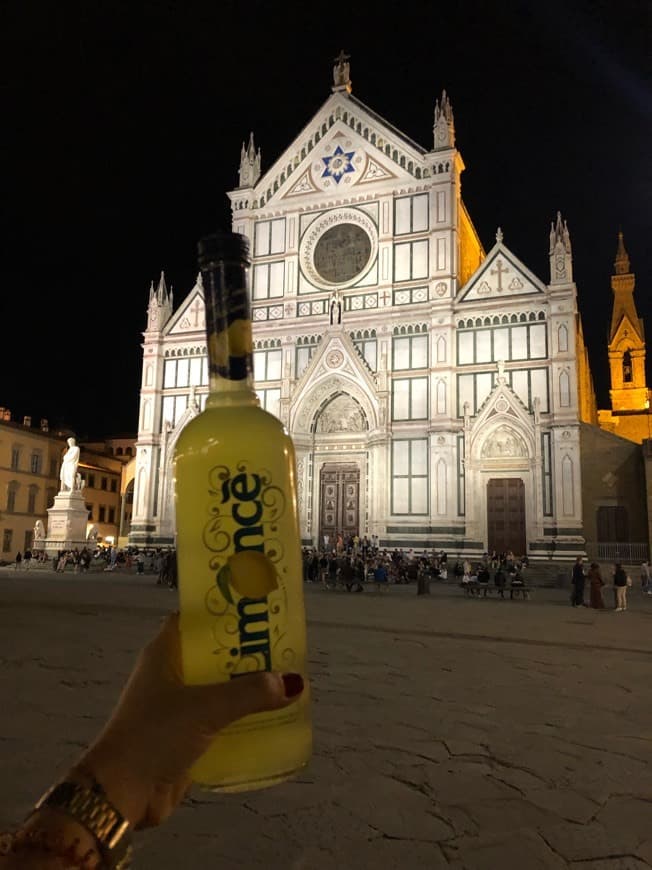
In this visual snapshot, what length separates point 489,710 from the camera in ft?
17.1

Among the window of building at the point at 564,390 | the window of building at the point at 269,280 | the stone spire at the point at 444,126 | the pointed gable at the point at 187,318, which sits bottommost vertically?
the window of building at the point at 564,390

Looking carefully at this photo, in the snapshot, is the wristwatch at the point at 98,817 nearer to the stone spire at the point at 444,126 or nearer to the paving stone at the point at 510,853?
the paving stone at the point at 510,853

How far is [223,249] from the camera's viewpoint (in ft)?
4.42

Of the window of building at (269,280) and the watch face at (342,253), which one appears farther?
the window of building at (269,280)

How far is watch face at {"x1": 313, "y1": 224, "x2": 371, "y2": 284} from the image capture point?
3259 cm

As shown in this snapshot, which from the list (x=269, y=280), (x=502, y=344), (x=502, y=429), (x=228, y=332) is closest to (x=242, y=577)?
(x=228, y=332)

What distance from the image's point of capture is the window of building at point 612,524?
1060 inches

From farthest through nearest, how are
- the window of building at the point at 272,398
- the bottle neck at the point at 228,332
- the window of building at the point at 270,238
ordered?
the window of building at the point at 270,238 → the window of building at the point at 272,398 → the bottle neck at the point at 228,332

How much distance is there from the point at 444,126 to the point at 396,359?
455 inches

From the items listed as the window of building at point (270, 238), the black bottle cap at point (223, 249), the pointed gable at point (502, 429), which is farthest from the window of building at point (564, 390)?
the black bottle cap at point (223, 249)

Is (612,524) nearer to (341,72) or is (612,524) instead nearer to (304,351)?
(304,351)

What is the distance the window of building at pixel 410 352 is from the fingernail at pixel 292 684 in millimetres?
29692

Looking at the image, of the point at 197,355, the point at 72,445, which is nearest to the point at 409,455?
the point at 197,355

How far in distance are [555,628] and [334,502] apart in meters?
20.0
